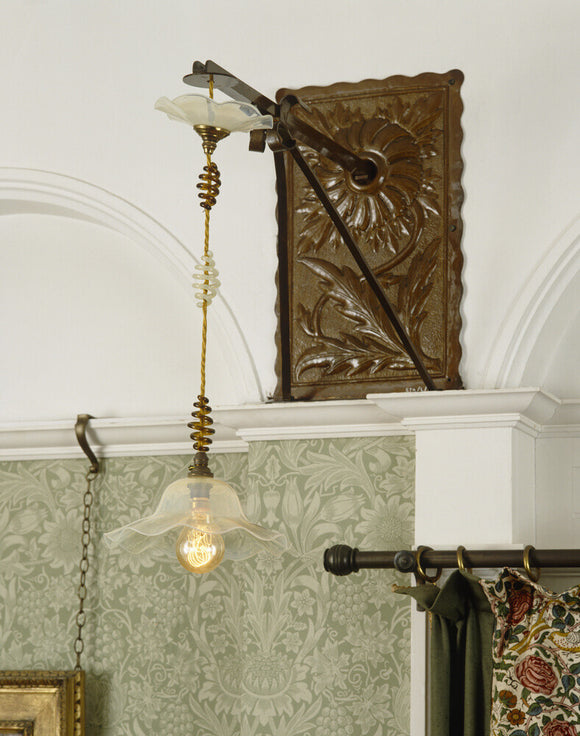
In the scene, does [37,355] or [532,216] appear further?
[37,355]

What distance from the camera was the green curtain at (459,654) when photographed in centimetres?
195

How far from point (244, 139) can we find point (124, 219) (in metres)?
0.32

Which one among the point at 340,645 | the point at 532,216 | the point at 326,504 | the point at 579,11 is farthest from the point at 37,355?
the point at 579,11

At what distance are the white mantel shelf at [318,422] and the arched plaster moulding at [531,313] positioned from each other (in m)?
0.07

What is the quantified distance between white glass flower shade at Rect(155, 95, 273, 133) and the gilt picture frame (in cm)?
135

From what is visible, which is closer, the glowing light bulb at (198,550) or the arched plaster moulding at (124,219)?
the glowing light bulb at (198,550)

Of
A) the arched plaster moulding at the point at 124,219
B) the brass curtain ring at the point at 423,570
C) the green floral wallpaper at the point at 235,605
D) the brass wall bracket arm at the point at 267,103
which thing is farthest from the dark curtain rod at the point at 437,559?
the brass wall bracket arm at the point at 267,103

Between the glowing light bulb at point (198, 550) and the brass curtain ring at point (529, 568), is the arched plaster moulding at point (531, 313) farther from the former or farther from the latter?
the glowing light bulb at point (198, 550)

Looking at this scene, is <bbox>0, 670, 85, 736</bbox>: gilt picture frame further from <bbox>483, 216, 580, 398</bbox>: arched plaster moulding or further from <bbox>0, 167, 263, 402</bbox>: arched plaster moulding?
<bbox>483, 216, 580, 398</bbox>: arched plaster moulding

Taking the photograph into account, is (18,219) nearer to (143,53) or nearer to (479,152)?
(143,53)

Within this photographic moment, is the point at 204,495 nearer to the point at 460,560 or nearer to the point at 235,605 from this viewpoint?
the point at 460,560

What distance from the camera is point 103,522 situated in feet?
8.45

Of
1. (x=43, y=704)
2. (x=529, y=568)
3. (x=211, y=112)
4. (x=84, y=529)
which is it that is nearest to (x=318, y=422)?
(x=529, y=568)

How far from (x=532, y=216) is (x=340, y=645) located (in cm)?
94
